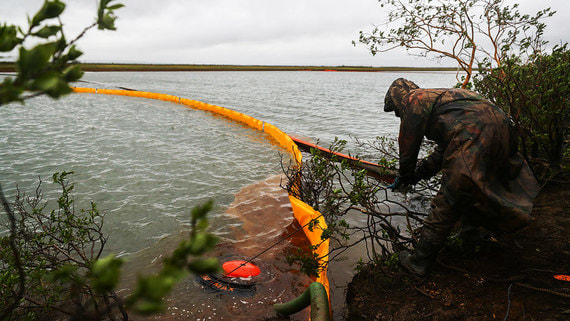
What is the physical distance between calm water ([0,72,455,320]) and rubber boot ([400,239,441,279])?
112 cm

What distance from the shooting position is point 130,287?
187 inches

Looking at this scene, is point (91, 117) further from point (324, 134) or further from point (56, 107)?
point (324, 134)

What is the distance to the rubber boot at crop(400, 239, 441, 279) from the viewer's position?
3.42 meters

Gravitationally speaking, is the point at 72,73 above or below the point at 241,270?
above

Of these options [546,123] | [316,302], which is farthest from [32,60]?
[546,123]

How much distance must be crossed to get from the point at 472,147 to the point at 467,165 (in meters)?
0.19

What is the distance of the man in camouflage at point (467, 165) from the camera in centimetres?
309

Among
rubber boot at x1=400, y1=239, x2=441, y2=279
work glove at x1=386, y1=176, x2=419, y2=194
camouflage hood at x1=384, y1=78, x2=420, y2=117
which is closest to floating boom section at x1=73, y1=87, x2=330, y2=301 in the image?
rubber boot at x1=400, y1=239, x2=441, y2=279

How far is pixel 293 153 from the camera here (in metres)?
9.91

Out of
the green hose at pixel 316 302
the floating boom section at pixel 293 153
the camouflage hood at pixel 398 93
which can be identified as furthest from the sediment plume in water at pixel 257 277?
the camouflage hood at pixel 398 93

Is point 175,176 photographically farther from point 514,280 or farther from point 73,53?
point 73,53

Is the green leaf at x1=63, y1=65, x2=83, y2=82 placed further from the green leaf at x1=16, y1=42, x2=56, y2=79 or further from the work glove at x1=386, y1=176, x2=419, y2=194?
the work glove at x1=386, y1=176, x2=419, y2=194

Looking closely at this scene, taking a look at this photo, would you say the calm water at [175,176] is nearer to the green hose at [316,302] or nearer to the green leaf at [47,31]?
the green hose at [316,302]

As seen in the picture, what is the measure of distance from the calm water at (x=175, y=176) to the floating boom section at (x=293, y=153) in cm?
39
